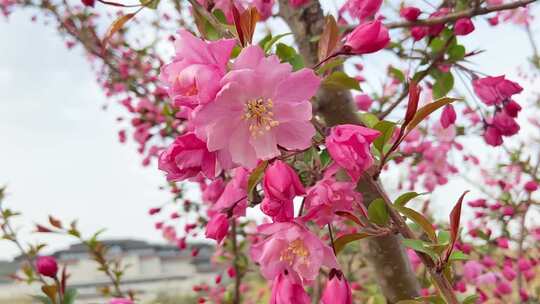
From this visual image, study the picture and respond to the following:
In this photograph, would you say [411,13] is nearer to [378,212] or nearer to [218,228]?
[378,212]

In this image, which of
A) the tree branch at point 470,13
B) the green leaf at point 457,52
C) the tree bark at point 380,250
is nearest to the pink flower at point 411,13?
the tree branch at point 470,13

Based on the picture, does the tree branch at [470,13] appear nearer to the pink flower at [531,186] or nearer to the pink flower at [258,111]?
the pink flower at [258,111]

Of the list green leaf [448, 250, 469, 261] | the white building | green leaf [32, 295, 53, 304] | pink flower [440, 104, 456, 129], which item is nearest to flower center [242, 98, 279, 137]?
green leaf [448, 250, 469, 261]

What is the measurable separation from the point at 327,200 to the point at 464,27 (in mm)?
724

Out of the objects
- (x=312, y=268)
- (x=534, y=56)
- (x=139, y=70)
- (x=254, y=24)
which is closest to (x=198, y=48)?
(x=254, y=24)

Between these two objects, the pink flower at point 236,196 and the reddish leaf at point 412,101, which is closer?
the reddish leaf at point 412,101

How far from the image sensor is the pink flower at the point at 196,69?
60cm

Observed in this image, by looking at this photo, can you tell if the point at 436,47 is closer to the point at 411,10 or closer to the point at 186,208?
the point at 411,10

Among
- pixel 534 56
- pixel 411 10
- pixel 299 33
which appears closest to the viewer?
pixel 411 10

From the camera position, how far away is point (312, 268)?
742 mm

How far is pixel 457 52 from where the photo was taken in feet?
4.13

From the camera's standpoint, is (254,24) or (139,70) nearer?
(254,24)

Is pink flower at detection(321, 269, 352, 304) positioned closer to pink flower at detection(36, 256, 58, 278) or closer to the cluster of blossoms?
the cluster of blossoms

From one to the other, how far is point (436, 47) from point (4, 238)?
168cm
